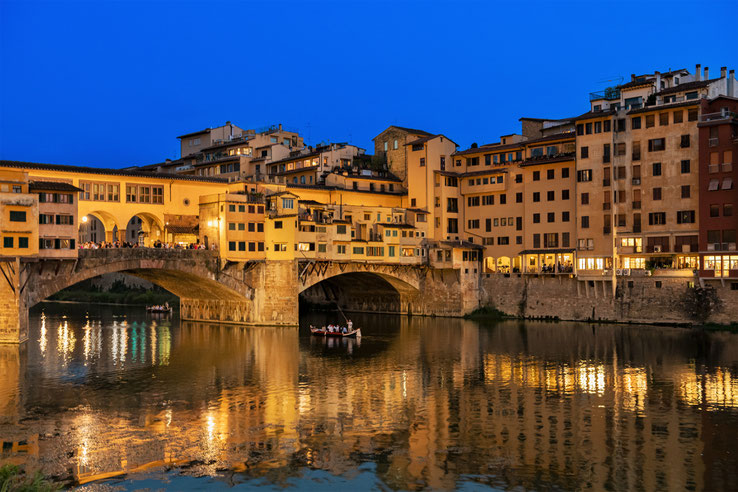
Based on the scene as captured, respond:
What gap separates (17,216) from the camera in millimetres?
52969

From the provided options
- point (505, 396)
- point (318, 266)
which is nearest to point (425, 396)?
point (505, 396)

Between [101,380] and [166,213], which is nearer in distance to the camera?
[101,380]

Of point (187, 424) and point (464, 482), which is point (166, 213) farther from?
point (464, 482)

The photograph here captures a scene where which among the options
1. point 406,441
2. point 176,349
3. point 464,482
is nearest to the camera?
point 464,482

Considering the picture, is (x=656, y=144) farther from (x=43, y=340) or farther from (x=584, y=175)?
(x=43, y=340)

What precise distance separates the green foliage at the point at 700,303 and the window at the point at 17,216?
51724 mm

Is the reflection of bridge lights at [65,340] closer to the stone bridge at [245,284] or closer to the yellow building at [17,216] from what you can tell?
the stone bridge at [245,284]

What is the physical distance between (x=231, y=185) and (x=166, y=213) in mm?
6243

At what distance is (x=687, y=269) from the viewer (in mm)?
66062

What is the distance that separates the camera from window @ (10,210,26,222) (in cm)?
5281

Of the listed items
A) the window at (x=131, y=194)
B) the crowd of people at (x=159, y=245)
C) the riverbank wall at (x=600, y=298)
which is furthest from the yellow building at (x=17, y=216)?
the riverbank wall at (x=600, y=298)

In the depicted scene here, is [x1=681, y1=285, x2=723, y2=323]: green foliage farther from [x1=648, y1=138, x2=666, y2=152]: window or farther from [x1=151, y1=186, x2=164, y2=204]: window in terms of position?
[x1=151, y1=186, x2=164, y2=204]: window

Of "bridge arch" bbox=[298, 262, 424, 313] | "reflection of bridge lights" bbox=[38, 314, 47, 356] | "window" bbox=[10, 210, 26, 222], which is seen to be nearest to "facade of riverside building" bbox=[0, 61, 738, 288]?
"window" bbox=[10, 210, 26, 222]

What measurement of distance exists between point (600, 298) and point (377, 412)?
42212mm
